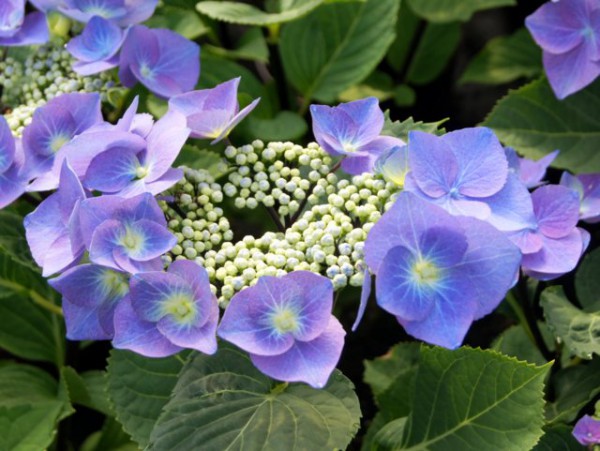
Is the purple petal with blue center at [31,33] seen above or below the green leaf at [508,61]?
above

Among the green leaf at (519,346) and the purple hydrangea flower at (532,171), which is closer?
the purple hydrangea flower at (532,171)

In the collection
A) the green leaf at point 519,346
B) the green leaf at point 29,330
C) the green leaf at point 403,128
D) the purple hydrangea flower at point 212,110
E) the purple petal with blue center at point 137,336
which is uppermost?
the purple hydrangea flower at point 212,110

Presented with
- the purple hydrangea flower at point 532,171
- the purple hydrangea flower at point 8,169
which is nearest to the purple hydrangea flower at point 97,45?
the purple hydrangea flower at point 8,169

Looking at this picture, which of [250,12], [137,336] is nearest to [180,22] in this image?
[250,12]

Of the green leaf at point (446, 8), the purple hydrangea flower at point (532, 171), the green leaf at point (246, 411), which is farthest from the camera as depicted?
the green leaf at point (446, 8)

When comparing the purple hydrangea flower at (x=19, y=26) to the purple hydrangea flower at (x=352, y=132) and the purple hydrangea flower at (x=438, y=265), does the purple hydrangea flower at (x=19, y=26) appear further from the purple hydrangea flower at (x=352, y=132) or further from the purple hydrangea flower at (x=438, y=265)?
the purple hydrangea flower at (x=438, y=265)

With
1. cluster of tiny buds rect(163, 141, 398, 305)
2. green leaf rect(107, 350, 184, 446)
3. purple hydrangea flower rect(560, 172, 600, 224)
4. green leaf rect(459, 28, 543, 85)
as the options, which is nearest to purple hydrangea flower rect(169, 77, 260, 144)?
cluster of tiny buds rect(163, 141, 398, 305)

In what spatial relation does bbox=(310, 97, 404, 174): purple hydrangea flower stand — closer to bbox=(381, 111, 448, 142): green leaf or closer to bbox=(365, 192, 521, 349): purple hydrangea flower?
bbox=(381, 111, 448, 142): green leaf
